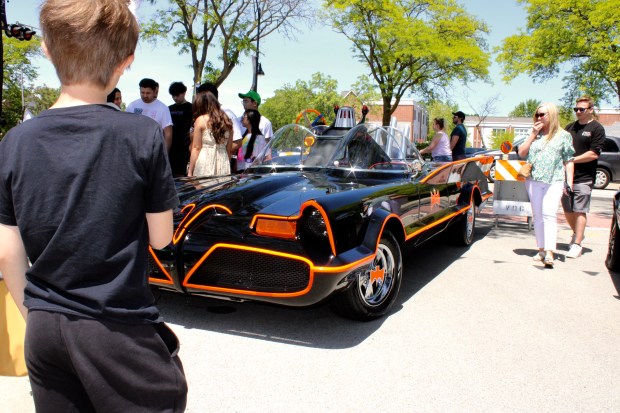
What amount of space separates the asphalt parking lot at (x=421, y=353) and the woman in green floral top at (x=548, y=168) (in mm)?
732

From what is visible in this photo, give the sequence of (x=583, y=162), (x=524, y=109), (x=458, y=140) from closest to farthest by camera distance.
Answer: (x=583, y=162), (x=458, y=140), (x=524, y=109)

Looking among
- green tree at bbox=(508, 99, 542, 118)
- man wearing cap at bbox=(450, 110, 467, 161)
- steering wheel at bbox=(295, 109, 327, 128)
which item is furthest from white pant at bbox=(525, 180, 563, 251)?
green tree at bbox=(508, 99, 542, 118)

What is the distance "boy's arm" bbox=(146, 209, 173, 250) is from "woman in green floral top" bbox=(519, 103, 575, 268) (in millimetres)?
5210

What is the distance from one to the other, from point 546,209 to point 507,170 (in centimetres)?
220

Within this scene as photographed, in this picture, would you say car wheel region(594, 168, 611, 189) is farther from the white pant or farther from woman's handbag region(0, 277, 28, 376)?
woman's handbag region(0, 277, 28, 376)

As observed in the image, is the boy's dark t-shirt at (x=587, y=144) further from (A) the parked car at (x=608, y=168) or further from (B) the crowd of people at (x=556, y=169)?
(A) the parked car at (x=608, y=168)

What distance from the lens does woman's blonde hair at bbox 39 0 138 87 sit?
125 cm

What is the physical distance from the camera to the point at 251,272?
3.41 metres

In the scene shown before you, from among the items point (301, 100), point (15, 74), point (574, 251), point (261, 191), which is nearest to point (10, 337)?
point (261, 191)

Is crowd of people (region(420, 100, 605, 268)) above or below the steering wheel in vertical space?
below

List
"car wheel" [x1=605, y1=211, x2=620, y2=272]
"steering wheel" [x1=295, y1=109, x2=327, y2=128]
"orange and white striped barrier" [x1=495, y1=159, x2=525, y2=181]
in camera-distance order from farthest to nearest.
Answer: "steering wheel" [x1=295, y1=109, x2=327, y2=128] < "orange and white striped barrier" [x1=495, y1=159, x2=525, y2=181] < "car wheel" [x1=605, y1=211, x2=620, y2=272]

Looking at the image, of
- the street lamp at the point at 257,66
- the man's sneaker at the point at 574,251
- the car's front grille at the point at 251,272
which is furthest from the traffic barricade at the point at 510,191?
the street lamp at the point at 257,66

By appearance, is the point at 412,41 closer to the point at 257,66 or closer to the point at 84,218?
the point at 257,66

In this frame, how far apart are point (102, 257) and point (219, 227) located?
2.23m
